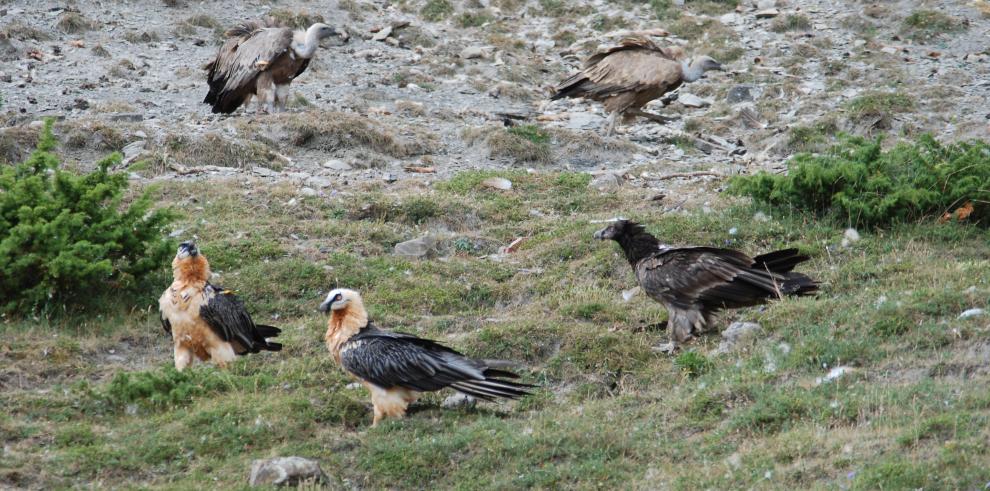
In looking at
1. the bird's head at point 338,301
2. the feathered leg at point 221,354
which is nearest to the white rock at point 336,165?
the feathered leg at point 221,354

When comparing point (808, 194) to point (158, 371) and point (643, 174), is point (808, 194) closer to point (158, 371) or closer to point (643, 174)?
point (643, 174)

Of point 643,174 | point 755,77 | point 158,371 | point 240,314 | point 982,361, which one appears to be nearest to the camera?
point 982,361

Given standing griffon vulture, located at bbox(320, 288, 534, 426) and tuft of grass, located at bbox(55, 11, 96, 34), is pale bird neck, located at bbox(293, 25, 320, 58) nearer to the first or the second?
Result: tuft of grass, located at bbox(55, 11, 96, 34)

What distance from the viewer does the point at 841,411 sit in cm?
685

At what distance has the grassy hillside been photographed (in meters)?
6.62

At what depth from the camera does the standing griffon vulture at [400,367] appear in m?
7.52

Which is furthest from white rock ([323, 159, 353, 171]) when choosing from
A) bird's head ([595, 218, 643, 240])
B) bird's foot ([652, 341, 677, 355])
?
bird's foot ([652, 341, 677, 355])

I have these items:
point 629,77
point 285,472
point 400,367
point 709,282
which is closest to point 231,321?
point 400,367

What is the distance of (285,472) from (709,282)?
12.7ft

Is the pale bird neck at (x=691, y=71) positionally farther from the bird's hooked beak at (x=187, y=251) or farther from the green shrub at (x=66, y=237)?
the bird's hooked beak at (x=187, y=251)

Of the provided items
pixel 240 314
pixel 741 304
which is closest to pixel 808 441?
pixel 741 304

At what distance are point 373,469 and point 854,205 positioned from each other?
6.11 m

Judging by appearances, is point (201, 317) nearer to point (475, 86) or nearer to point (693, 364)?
point (693, 364)

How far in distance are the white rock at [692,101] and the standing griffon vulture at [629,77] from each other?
134 centimetres
